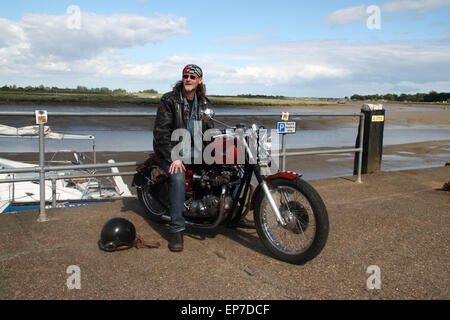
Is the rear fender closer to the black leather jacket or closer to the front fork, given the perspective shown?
the front fork

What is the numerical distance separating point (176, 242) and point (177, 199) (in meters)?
0.39

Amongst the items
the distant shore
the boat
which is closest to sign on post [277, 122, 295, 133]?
the boat

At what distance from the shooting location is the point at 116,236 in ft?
11.6

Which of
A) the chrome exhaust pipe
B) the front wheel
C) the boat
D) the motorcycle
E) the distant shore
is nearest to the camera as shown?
the front wheel

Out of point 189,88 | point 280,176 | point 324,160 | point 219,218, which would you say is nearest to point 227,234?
point 219,218

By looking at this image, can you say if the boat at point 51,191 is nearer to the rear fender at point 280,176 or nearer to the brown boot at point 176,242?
the brown boot at point 176,242

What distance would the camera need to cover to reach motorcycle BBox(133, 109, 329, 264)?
3.21m

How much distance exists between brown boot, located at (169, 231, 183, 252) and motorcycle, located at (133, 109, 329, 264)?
20 cm

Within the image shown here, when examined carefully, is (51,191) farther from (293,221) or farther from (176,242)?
(293,221)

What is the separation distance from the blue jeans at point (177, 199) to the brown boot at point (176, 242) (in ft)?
0.14

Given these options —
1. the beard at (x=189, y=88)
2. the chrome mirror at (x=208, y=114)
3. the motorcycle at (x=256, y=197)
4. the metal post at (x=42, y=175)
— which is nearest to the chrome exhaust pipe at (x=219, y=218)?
the motorcycle at (x=256, y=197)
